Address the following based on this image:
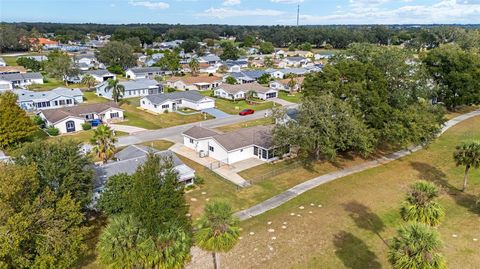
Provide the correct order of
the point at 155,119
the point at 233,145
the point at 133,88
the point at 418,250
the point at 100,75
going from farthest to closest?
the point at 100,75 < the point at 133,88 < the point at 155,119 < the point at 233,145 < the point at 418,250

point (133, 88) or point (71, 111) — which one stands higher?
point (133, 88)

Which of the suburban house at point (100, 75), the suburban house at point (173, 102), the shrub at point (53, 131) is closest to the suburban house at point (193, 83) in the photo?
the suburban house at point (173, 102)

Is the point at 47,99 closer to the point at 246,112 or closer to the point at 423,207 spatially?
the point at 246,112

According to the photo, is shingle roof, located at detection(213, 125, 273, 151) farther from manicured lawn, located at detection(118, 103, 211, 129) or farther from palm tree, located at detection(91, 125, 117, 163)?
manicured lawn, located at detection(118, 103, 211, 129)

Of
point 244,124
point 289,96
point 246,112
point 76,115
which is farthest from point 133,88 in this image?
point 289,96

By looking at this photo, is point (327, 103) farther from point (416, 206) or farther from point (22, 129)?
point (22, 129)

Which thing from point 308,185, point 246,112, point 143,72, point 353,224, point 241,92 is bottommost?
point 353,224

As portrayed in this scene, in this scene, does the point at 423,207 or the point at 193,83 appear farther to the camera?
the point at 193,83

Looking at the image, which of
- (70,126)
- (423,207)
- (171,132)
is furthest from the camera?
(171,132)

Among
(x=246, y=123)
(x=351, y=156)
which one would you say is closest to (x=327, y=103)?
(x=351, y=156)
